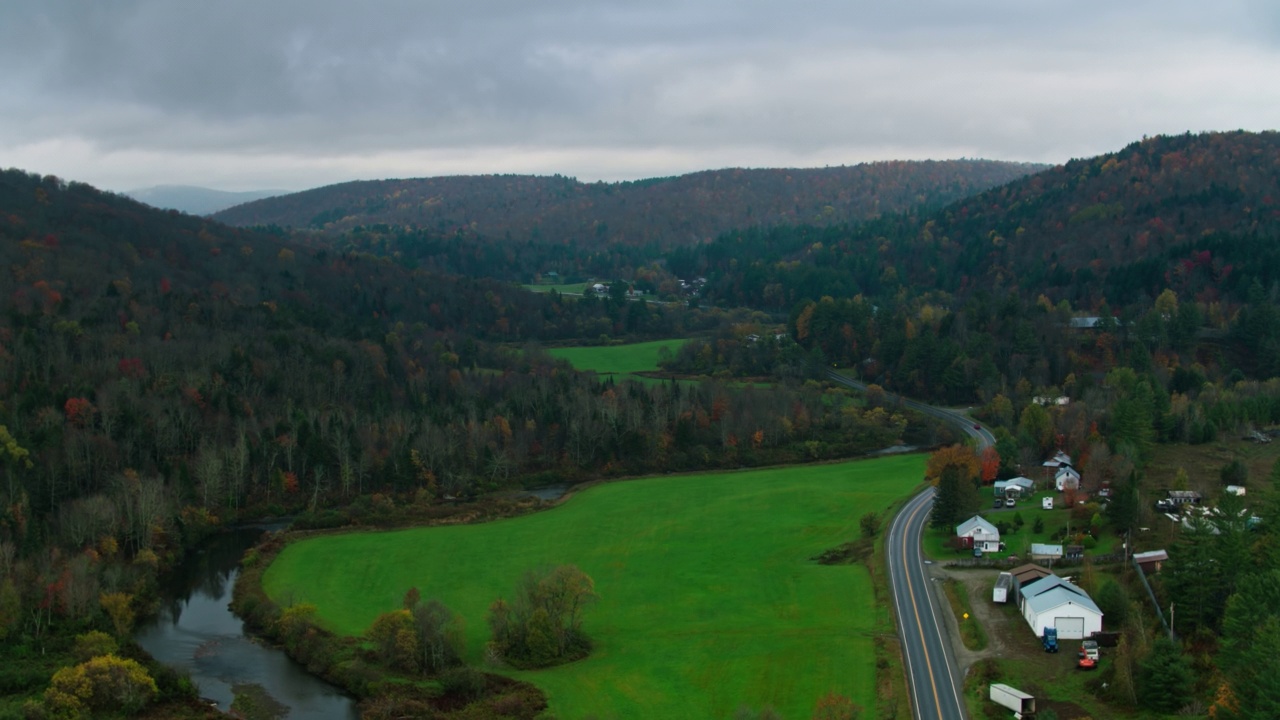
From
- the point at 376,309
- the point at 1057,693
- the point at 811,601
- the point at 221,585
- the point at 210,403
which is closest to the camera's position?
the point at 1057,693

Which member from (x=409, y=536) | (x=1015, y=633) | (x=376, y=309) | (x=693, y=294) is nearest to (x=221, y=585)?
(x=409, y=536)

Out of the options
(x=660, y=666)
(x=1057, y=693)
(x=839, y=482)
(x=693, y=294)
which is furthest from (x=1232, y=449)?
(x=693, y=294)

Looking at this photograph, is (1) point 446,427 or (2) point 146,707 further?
(1) point 446,427

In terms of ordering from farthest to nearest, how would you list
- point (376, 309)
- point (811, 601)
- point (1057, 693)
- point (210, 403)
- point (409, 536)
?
1. point (376, 309)
2. point (210, 403)
3. point (409, 536)
4. point (811, 601)
5. point (1057, 693)

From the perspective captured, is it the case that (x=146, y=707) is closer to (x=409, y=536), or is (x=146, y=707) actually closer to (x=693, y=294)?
(x=409, y=536)

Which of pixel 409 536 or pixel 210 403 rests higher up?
pixel 210 403

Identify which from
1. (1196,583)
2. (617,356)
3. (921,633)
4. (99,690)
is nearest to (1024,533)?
(1196,583)

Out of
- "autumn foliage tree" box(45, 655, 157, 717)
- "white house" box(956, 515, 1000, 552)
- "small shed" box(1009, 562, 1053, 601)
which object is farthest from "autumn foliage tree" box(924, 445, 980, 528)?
"autumn foliage tree" box(45, 655, 157, 717)
